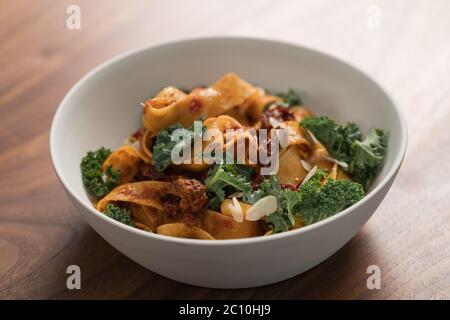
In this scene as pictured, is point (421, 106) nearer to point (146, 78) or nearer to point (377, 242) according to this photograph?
point (377, 242)

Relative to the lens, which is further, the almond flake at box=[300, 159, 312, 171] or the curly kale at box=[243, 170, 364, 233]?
the almond flake at box=[300, 159, 312, 171]

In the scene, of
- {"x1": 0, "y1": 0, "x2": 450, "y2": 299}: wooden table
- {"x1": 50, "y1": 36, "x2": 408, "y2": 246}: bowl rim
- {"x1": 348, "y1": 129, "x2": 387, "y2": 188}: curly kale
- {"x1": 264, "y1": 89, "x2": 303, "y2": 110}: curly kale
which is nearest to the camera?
{"x1": 50, "y1": 36, "x2": 408, "y2": 246}: bowl rim

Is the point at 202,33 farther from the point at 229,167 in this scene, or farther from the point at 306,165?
the point at 229,167

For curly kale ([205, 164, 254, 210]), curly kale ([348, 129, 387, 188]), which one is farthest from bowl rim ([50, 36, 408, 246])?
curly kale ([205, 164, 254, 210])

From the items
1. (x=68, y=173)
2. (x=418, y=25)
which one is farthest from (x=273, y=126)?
(x=418, y=25)

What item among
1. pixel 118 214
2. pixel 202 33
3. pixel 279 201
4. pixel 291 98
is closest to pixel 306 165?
pixel 279 201

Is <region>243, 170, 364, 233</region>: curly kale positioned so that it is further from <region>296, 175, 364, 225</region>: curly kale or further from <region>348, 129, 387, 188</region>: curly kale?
<region>348, 129, 387, 188</region>: curly kale

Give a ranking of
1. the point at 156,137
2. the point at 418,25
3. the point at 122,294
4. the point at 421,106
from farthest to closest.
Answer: the point at 418,25 < the point at 421,106 < the point at 156,137 < the point at 122,294
